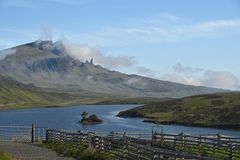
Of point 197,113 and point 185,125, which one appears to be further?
point 197,113

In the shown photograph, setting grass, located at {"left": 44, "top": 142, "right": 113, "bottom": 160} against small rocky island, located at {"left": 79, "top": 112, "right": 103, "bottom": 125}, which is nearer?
grass, located at {"left": 44, "top": 142, "right": 113, "bottom": 160}

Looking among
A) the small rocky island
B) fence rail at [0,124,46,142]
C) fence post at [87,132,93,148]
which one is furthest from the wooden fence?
the small rocky island

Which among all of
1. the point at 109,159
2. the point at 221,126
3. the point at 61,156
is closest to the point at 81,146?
the point at 61,156

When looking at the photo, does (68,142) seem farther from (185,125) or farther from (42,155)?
(185,125)

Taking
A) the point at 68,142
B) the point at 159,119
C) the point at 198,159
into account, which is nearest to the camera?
the point at 198,159

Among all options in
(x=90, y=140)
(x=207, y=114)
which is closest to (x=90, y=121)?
(x=207, y=114)

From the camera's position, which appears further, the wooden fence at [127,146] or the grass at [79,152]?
the grass at [79,152]

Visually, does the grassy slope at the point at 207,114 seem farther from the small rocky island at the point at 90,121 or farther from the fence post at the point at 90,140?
the fence post at the point at 90,140

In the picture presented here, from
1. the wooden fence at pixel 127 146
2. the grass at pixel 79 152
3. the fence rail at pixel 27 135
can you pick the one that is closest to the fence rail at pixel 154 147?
the wooden fence at pixel 127 146

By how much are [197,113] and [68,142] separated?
449 feet

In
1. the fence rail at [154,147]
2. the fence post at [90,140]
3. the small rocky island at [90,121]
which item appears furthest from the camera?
the small rocky island at [90,121]

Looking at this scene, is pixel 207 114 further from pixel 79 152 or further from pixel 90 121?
pixel 79 152

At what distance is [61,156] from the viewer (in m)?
37.3

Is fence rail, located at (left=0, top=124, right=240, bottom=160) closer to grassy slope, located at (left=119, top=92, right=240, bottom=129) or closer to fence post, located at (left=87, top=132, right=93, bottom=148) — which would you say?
fence post, located at (left=87, top=132, right=93, bottom=148)
